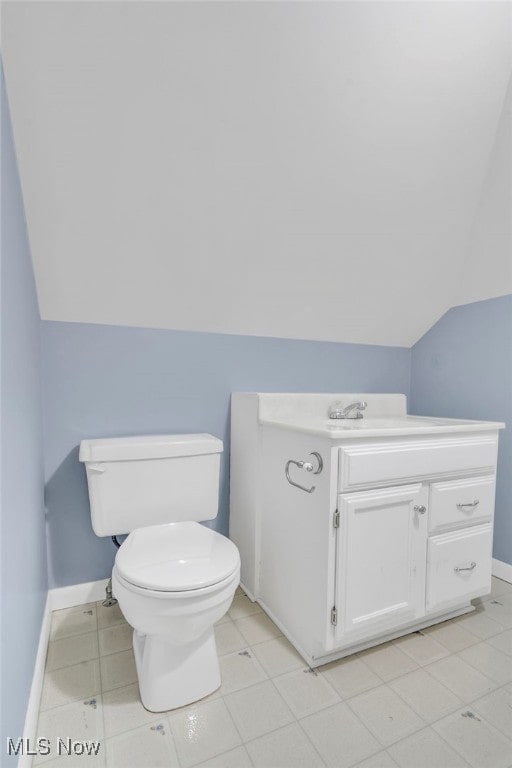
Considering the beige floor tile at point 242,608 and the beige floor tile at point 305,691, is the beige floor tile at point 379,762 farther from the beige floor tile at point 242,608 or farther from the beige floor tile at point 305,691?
the beige floor tile at point 242,608

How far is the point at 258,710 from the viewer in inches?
44.3

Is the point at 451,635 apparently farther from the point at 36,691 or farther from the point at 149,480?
the point at 36,691

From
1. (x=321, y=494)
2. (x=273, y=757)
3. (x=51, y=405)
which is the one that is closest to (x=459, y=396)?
(x=321, y=494)

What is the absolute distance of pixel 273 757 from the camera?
0.99m

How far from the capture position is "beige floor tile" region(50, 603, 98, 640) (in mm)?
1460

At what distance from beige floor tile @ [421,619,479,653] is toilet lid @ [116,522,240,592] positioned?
Answer: 0.91 metres

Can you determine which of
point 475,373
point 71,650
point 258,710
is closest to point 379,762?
point 258,710

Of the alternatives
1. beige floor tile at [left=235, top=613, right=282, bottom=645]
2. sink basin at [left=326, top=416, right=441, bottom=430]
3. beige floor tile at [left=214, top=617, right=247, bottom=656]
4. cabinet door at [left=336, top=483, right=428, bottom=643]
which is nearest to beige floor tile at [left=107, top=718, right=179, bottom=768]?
beige floor tile at [left=214, top=617, right=247, bottom=656]

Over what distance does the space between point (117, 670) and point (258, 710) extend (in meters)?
0.50

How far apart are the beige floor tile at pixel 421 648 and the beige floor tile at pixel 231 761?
0.69 m

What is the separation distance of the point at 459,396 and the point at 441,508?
863 millimetres

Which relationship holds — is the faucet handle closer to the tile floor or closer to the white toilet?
the white toilet

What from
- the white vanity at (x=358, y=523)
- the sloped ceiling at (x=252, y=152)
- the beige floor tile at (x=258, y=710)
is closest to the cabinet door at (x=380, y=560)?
the white vanity at (x=358, y=523)

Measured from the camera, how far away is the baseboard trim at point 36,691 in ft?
3.09
